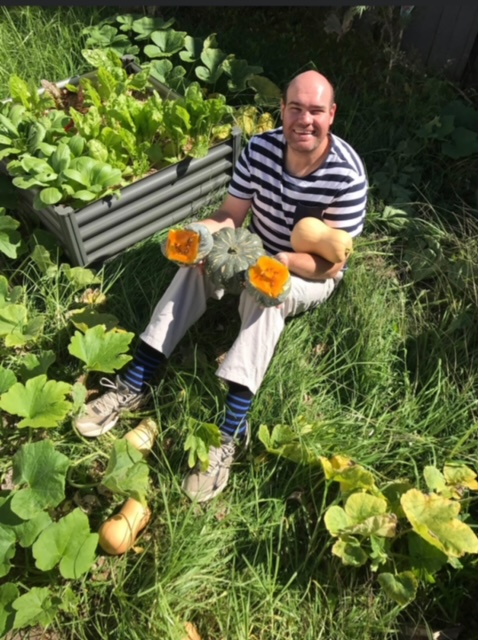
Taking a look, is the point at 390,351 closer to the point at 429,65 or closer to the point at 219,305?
the point at 219,305

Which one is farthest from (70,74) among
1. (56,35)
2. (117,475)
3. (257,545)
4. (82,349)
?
(257,545)

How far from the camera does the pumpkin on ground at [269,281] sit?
192 centimetres

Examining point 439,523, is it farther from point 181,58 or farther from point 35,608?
point 181,58

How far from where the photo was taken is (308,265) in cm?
209

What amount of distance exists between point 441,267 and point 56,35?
2.67 m

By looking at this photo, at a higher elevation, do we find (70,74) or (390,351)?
(70,74)

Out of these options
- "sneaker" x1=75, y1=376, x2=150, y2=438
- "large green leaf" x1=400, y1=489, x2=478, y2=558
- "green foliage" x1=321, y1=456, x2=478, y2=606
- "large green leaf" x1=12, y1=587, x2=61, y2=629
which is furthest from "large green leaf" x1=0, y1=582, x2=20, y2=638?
"large green leaf" x1=400, y1=489, x2=478, y2=558

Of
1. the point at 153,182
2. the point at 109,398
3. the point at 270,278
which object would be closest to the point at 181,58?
the point at 153,182

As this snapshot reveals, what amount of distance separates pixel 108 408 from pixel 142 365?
0.68 feet

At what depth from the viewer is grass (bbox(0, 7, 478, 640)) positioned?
178cm

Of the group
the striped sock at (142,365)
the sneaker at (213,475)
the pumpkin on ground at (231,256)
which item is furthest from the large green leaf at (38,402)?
the pumpkin on ground at (231,256)

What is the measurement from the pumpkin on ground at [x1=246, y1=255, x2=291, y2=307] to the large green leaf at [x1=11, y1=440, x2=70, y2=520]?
819 mm

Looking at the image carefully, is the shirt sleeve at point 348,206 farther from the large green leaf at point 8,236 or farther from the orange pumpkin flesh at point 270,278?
the large green leaf at point 8,236

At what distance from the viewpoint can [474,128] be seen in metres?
2.97
